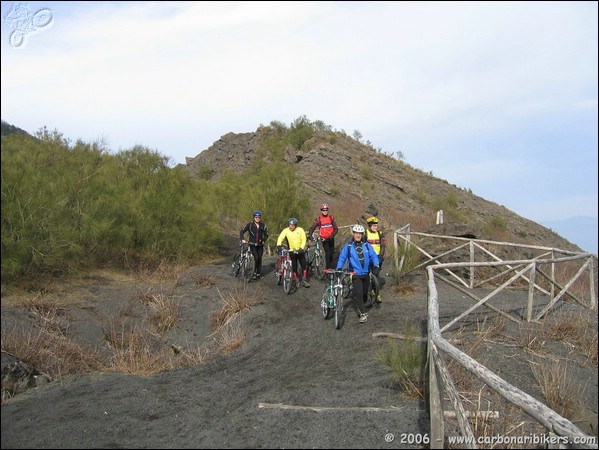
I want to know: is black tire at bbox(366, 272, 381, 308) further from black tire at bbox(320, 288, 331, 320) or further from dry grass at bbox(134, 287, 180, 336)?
dry grass at bbox(134, 287, 180, 336)

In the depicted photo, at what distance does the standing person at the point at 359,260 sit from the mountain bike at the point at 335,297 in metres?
0.25

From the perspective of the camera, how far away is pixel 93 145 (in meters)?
15.0

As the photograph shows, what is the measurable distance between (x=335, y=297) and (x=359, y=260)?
95 cm

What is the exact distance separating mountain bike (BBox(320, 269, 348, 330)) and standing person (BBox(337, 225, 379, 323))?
247 mm

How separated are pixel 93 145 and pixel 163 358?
8601 millimetres

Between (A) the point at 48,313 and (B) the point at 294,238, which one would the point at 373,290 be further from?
(A) the point at 48,313

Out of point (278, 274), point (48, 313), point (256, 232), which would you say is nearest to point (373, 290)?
point (278, 274)

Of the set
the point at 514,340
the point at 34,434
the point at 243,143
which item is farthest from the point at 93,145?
the point at 243,143

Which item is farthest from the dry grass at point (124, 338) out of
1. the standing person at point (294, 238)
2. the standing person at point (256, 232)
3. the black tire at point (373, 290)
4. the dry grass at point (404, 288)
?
the dry grass at point (404, 288)

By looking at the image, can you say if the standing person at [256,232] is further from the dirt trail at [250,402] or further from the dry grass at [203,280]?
the dirt trail at [250,402]

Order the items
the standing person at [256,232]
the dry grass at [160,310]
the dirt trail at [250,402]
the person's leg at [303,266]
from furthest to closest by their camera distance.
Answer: the standing person at [256,232] < the person's leg at [303,266] < the dry grass at [160,310] < the dirt trail at [250,402]

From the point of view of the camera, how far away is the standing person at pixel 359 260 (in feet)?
32.2

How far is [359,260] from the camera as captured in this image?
981 cm

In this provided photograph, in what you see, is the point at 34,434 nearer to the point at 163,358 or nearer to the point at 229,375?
the point at 229,375
